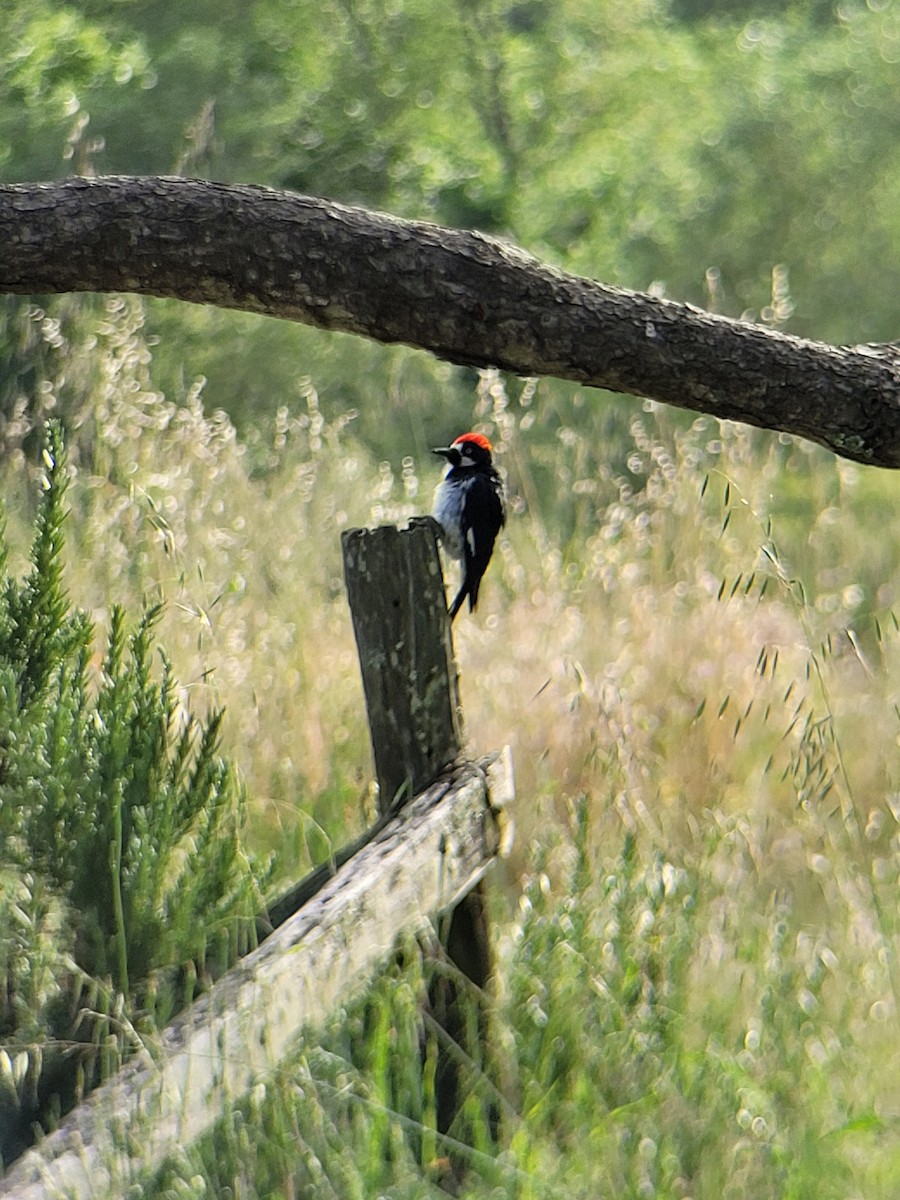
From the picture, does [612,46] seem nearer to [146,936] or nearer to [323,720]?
[323,720]

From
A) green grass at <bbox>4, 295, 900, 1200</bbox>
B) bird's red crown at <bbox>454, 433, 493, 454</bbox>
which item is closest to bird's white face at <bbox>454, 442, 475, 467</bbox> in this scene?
bird's red crown at <bbox>454, 433, 493, 454</bbox>

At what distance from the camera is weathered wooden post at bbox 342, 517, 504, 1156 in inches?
89.8

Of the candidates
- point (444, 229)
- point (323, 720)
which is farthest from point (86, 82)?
point (444, 229)

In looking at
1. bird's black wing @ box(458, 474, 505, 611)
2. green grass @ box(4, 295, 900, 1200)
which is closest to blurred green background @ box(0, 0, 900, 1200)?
green grass @ box(4, 295, 900, 1200)

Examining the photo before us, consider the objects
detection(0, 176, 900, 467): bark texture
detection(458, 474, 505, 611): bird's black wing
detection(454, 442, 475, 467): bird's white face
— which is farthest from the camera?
detection(454, 442, 475, 467): bird's white face

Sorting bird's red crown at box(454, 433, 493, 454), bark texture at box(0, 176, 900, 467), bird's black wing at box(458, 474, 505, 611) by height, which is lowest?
bird's black wing at box(458, 474, 505, 611)

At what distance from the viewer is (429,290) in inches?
73.7

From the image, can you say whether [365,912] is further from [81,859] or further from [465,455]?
[465,455]

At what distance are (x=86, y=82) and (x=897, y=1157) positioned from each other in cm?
828

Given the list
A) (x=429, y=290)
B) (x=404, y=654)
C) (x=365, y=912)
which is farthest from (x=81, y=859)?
(x=429, y=290)

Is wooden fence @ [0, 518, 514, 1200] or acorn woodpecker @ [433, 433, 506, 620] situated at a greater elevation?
acorn woodpecker @ [433, 433, 506, 620]

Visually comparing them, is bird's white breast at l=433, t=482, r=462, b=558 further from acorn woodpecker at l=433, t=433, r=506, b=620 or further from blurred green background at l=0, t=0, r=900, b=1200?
blurred green background at l=0, t=0, r=900, b=1200

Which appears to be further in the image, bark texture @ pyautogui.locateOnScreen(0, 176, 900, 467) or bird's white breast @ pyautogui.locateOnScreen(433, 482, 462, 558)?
bird's white breast @ pyautogui.locateOnScreen(433, 482, 462, 558)

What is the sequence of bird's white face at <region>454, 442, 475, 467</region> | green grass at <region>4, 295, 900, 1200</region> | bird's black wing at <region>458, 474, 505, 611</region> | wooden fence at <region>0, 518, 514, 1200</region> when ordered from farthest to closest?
bird's white face at <region>454, 442, 475, 467</region>
bird's black wing at <region>458, 474, 505, 611</region>
green grass at <region>4, 295, 900, 1200</region>
wooden fence at <region>0, 518, 514, 1200</region>
